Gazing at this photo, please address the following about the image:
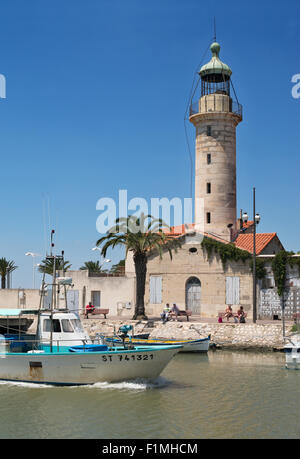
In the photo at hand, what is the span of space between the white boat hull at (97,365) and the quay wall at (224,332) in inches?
422

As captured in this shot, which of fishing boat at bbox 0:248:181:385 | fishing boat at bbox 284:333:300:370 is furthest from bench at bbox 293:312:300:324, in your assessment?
fishing boat at bbox 0:248:181:385

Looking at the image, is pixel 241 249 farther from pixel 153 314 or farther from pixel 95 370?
pixel 95 370

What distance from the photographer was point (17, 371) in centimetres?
2123

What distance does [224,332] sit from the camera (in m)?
33.4

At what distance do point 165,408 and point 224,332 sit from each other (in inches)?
652

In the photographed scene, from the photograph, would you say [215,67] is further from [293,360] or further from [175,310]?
[293,360]

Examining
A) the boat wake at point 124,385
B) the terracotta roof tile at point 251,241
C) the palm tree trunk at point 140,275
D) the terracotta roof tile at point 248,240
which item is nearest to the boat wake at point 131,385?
the boat wake at point 124,385

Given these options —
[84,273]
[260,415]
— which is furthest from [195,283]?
[260,415]

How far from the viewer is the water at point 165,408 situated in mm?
14953

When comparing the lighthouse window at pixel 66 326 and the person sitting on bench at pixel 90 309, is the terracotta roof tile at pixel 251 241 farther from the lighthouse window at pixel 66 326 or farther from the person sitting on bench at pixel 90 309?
the lighthouse window at pixel 66 326

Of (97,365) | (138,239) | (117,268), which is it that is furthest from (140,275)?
(117,268)

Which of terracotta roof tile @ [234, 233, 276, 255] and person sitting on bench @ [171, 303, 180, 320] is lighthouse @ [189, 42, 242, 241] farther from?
person sitting on bench @ [171, 303, 180, 320]

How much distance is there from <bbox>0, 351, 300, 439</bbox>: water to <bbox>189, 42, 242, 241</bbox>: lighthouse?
67.9ft

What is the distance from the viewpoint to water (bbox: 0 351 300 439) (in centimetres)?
1495
